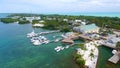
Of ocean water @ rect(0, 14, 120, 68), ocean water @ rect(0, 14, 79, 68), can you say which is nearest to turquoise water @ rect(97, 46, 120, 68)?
ocean water @ rect(0, 14, 120, 68)

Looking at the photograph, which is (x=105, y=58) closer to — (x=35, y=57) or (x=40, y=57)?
(x=40, y=57)

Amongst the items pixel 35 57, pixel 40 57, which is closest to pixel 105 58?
pixel 40 57

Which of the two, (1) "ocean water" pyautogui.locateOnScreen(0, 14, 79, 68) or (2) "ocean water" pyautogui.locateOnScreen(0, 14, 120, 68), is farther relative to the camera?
(1) "ocean water" pyautogui.locateOnScreen(0, 14, 79, 68)

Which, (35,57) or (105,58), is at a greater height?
(105,58)

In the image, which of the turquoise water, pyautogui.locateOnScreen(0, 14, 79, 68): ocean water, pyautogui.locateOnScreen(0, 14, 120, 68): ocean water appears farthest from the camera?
pyautogui.locateOnScreen(0, 14, 79, 68): ocean water

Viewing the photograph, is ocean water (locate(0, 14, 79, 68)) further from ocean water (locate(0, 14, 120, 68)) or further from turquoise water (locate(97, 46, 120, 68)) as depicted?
turquoise water (locate(97, 46, 120, 68))

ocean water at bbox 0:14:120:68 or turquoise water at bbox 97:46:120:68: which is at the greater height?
turquoise water at bbox 97:46:120:68

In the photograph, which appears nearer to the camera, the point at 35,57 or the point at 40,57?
the point at 40,57

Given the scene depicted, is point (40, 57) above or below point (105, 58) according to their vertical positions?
below

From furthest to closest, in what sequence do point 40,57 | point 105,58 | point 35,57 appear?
point 35,57 → point 40,57 → point 105,58

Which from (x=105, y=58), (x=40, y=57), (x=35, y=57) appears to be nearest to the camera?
(x=105, y=58)

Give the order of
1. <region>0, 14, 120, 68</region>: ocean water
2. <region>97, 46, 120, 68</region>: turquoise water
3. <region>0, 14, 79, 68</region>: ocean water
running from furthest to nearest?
<region>0, 14, 79, 68</region>: ocean water → <region>0, 14, 120, 68</region>: ocean water → <region>97, 46, 120, 68</region>: turquoise water

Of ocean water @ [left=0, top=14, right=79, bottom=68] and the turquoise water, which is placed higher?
the turquoise water

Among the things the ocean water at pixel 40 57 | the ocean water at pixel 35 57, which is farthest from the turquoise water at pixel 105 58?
the ocean water at pixel 35 57
